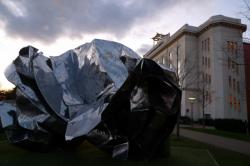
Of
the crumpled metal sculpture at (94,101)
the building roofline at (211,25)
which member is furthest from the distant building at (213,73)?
the crumpled metal sculpture at (94,101)

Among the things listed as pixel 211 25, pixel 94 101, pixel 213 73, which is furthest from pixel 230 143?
pixel 211 25

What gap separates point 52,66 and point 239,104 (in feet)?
167

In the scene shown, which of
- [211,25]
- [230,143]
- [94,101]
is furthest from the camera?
[211,25]

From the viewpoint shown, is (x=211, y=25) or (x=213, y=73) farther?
(x=211, y=25)

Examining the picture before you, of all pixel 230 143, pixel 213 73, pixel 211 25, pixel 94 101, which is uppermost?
pixel 211 25

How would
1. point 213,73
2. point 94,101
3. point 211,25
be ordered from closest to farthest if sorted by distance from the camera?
point 94,101
point 213,73
point 211,25

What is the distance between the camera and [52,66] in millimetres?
11211

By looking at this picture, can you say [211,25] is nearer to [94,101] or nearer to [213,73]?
[213,73]

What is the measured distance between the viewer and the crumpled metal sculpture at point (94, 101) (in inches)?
331

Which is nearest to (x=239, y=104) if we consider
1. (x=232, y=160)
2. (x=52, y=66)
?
→ (x=232, y=160)

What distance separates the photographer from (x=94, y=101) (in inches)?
391

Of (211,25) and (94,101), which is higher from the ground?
(211,25)

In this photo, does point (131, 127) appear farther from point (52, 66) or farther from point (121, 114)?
point (52, 66)

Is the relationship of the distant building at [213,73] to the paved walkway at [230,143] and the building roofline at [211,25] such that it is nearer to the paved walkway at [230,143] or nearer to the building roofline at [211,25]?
the building roofline at [211,25]
